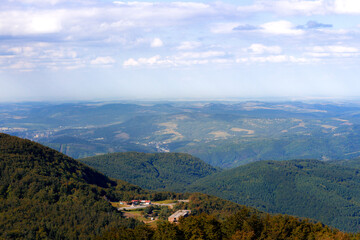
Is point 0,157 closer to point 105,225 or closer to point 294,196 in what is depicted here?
point 105,225

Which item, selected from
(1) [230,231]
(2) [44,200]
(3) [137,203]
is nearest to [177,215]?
(3) [137,203]

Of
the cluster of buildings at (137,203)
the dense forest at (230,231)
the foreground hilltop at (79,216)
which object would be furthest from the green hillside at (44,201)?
the dense forest at (230,231)

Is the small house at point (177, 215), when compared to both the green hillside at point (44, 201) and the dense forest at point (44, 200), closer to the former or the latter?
the dense forest at point (44, 200)

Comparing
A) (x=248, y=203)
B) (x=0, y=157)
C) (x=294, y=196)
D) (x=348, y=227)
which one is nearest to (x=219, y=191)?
(x=248, y=203)

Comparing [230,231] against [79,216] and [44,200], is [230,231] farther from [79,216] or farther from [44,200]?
[44,200]

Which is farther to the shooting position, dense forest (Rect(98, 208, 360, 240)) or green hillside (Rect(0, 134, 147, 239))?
green hillside (Rect(0, 134, 147, 239))

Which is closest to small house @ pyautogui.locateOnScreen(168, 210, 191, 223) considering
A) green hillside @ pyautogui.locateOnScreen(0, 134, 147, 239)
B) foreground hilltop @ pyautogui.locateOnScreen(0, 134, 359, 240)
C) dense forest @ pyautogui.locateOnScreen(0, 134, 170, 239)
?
foreground hilltop @ pyautogui.locateOnScreen(0, 134, 359, 240)

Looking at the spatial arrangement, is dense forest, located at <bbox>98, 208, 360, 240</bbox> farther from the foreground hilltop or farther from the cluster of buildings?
the cluster of buildings

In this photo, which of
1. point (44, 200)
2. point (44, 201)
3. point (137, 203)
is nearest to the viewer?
point (44, 201)
